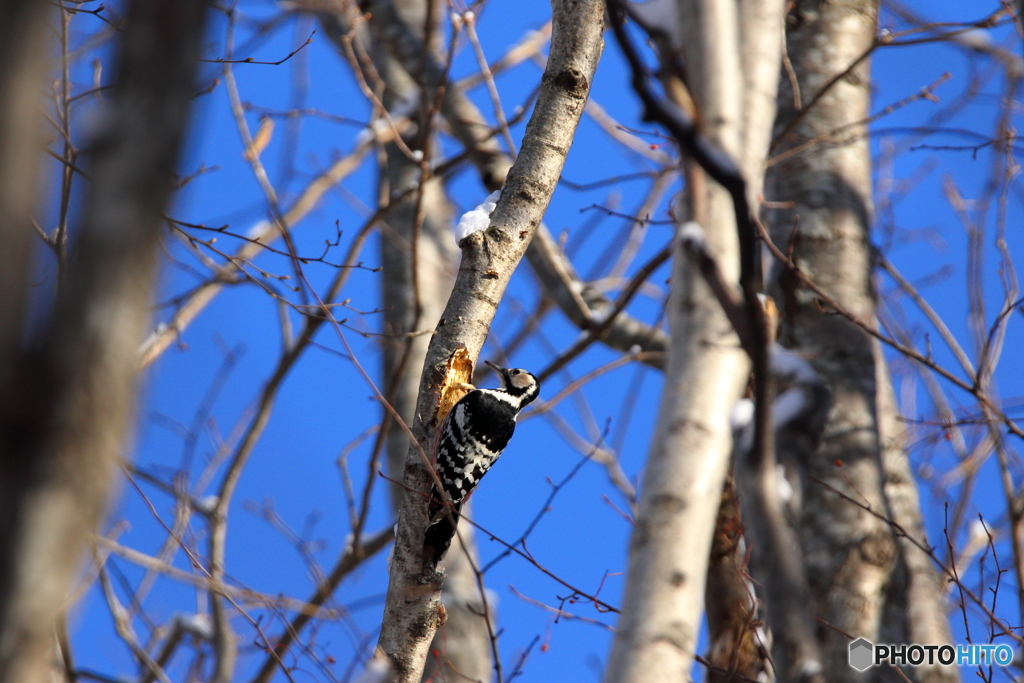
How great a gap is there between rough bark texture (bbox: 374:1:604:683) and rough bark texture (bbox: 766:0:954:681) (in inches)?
37.3

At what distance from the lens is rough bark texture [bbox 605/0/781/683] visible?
1924 mm

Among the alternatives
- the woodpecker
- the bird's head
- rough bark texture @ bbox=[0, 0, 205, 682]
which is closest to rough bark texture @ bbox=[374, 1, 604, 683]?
the woodpecker

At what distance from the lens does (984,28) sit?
14.2 feet

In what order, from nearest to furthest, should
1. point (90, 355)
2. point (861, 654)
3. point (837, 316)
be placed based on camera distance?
1. point (90, 355)
2. point (861, 654)
3. point (837, 316)

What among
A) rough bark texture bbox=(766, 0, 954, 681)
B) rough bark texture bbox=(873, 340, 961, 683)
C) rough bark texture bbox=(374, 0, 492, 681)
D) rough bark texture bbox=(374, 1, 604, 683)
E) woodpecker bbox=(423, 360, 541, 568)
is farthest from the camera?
rough bark texture bbox=(374, 0, 492, 681)

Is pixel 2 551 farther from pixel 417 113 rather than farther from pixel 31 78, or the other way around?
Answer: pixel 417 113

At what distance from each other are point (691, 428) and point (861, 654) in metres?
1.96

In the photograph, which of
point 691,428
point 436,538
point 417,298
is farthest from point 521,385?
point 691,428

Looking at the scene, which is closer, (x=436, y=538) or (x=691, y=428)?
(x=691, y=428)

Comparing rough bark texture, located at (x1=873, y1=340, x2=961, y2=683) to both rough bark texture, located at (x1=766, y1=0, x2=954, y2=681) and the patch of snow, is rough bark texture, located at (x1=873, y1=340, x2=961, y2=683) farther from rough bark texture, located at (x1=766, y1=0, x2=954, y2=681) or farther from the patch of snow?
the patch of snow

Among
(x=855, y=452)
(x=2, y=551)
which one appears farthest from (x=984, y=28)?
(x=2, y=551)

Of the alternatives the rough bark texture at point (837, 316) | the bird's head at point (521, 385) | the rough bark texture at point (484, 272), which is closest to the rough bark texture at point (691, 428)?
the rough bark texture at point (484, 272)

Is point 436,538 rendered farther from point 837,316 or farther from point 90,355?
point 837,316

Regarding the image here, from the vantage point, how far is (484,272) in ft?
10.2
